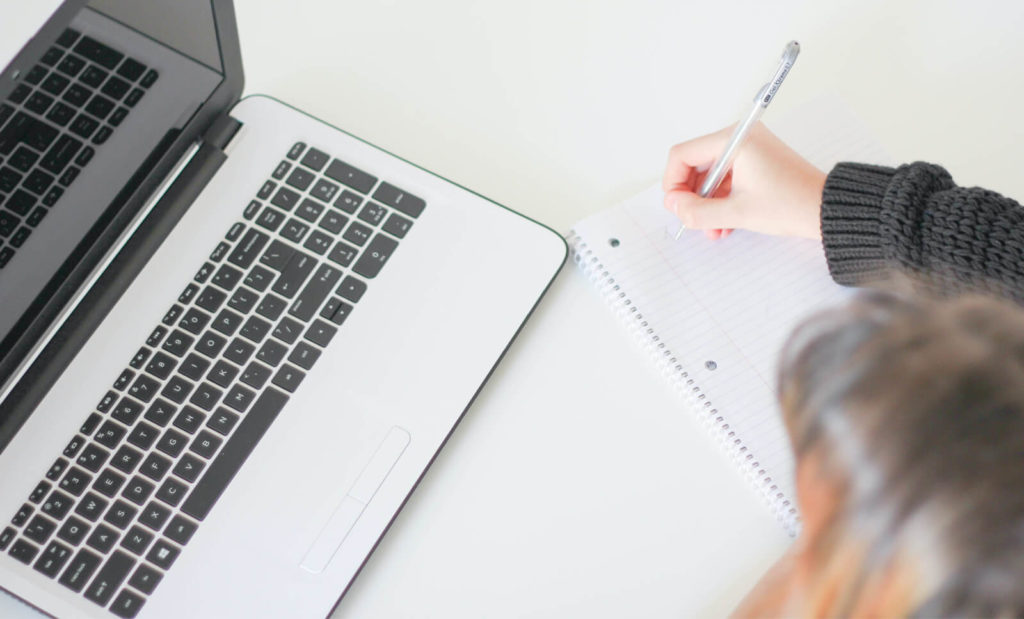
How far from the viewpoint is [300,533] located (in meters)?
0.55

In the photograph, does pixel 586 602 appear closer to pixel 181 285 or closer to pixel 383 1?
pixel 181 285

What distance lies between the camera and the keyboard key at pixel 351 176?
642 millimetres

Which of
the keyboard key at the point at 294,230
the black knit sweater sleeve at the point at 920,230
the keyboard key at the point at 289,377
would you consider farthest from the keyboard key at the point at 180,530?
the black knit sweater sleeve at the point at 920,230

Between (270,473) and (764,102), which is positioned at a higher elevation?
(764,102)

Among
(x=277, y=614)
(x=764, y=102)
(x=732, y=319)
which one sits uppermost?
(x=764, y=102)

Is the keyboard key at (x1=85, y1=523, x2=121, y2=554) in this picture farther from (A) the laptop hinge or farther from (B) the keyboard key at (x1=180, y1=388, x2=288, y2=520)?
(A) the laptop hinge

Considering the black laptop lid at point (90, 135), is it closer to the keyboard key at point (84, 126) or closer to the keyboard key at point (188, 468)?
the keyboard key at point (84, 126)

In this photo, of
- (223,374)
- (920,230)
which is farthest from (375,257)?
(920,230)

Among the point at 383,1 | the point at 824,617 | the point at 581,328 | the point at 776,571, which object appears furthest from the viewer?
the point at 383,1

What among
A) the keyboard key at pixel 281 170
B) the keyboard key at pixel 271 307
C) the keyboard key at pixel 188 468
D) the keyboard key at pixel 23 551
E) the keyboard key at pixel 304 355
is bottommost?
the keyboard key at pixel 23 551

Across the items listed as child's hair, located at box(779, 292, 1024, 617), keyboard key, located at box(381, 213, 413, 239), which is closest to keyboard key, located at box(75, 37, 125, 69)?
keyboard key, located at box(381, 213, 413, 239)

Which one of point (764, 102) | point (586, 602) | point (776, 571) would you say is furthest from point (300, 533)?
point (764, 102)

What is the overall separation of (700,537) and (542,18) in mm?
456

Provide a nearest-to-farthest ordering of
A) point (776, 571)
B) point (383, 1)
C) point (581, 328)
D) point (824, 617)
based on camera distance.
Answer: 1. point (824, 617)
2. point (776, 571)
3. point (581, 328)
4. point (383, 1)
